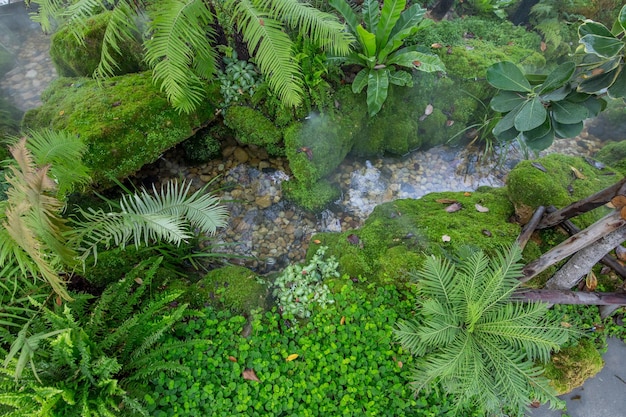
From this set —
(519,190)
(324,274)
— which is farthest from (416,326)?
(519,190)

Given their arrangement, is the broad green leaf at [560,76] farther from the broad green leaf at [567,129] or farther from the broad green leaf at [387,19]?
the broad green leaf at [387,19]

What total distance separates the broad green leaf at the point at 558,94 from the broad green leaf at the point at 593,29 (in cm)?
36

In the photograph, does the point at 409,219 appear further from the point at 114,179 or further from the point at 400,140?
the point at 114,179

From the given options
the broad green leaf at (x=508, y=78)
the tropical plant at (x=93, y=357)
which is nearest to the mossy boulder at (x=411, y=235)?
the broad green leaf at (x=508, y=78)

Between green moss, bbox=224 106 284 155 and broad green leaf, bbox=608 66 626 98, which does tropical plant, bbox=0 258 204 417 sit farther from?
broad green leaf, bbox=608 66 626 98

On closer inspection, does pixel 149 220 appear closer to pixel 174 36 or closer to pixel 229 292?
pixel 229 292

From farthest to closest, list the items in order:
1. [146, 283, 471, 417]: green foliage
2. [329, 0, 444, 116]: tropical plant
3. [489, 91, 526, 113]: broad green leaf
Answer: [329, 0, 444, 116]: tropical plant → [489, 91, 526, 113]: broad green leaf → [146, 283, 471, 417]: green foliage

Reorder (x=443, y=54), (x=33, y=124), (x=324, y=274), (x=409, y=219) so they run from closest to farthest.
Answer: (x=324, y=274)
(x=409, y=219)
(x=33, y=124)
(x=443, y=54)

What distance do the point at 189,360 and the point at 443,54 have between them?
3.96m

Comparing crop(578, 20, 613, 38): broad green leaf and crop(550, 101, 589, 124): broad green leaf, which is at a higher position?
crop(578, 20, 613, 38): broad green leaf

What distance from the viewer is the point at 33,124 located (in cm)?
352

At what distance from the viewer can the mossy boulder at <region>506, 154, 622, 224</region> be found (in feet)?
9.86

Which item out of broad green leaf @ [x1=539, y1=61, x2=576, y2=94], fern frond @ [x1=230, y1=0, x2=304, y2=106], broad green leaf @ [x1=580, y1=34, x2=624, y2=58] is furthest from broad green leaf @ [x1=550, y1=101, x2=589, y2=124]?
fern frond @ [x1=230, y1=0, x2=304, y2=106]

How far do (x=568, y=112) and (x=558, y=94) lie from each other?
13cm
